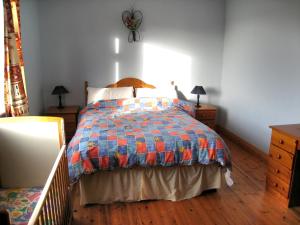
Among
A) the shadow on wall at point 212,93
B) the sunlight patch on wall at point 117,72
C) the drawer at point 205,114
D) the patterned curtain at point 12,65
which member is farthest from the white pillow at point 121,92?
the patterned curtain at point 12,65

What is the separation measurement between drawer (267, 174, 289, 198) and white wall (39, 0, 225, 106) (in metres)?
2.21

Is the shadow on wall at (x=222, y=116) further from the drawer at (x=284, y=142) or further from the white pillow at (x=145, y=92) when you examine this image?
the drawer at (x=284, y=142)

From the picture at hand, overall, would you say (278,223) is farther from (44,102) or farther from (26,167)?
(44,102)

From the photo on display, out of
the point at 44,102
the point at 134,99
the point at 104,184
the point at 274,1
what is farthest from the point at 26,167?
the point at 274,1

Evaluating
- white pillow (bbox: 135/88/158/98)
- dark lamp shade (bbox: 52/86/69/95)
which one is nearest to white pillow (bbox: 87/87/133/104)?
white pillow (bbox: 135/88/158/98)

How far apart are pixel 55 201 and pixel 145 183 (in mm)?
1119

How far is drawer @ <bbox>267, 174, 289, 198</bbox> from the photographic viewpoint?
7.95 feet

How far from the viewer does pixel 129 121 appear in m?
3.02

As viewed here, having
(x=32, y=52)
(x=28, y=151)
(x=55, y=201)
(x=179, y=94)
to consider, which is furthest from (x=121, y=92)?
(x=55, y=201)

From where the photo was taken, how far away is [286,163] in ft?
7.81

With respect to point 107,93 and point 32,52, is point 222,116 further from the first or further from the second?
point 32,52

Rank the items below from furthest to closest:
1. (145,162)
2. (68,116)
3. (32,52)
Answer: (68,116)
(32,52)
(145,162)

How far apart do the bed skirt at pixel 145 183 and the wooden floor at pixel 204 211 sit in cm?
7

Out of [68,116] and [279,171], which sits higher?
[68,116]
